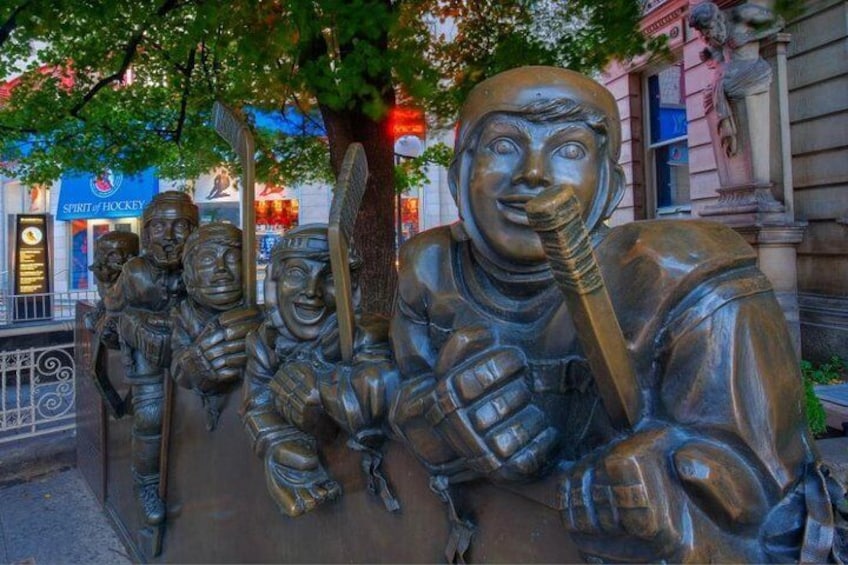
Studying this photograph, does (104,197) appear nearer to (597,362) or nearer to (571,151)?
(571,151)

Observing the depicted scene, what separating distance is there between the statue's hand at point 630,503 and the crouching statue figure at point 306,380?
634 millimetres

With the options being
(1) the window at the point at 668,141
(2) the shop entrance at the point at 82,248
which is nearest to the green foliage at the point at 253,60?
(1) the window at the point at 668,141

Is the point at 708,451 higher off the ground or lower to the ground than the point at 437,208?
lower

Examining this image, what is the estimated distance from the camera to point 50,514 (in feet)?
14.4

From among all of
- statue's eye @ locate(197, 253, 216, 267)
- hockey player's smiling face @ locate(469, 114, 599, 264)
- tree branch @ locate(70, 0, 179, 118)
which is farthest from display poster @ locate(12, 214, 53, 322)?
hockey player's smiling face @ locate(469, 114, 599, 264)

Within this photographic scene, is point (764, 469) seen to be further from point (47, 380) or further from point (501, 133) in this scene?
point (47, 380)

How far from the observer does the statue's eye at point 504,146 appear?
1.27 m

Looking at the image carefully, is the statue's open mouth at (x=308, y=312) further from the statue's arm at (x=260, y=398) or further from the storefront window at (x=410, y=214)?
the storefront window at (x=410, y=214)

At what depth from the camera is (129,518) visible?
3.79 metres

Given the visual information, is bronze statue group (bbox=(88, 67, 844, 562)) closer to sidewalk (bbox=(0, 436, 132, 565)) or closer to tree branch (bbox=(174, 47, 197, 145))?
sidewalk (bbox=(0, 436, 132, 565))

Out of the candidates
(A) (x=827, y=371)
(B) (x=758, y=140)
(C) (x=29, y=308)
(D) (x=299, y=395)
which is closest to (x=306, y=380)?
(D) (x=299, y=395)

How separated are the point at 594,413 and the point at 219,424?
1.81m

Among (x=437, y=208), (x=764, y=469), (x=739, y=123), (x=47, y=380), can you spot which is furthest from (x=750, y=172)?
(x=437, y=208)

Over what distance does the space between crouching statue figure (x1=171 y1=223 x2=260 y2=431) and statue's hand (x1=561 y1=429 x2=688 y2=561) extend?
1.59 meters
